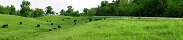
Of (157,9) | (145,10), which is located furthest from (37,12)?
(157,9)

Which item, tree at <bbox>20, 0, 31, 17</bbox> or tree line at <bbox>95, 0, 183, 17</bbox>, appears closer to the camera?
tree line at <bbox>95, 0, 183, 17</bbox>

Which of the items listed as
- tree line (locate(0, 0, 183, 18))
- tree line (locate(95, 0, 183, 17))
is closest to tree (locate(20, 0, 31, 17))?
tree line (locate(0, 0, 183, 18))

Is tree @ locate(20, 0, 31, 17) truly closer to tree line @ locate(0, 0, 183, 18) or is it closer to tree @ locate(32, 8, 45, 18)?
tree line @ locate(0, 0, 183, 18)

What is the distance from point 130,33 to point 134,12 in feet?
340

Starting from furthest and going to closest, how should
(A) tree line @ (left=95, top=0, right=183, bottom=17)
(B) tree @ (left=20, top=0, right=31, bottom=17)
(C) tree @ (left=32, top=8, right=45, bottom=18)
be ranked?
(C) tree @ (left=32, top=8, right=45, bottom=18) < (B) tree @ (left=20, top=0, right=31, bottom=17) < (A) tree line @ (left=95, top=0, right=183, bottom=17)

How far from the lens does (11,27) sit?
67250 millimetres

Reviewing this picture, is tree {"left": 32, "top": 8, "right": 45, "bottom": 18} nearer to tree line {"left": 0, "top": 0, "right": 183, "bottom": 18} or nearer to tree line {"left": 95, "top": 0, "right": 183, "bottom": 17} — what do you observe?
tree line {"left": 0, "top": 0, "right": 183, "bottom": 18}

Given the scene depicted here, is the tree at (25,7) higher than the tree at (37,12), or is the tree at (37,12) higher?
the tree at (25,7)

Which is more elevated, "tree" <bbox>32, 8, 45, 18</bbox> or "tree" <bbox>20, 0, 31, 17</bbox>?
"tree" <bbox>20, 0, 31, 17</bbox>

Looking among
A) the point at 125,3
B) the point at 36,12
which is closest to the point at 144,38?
the point at 36,12

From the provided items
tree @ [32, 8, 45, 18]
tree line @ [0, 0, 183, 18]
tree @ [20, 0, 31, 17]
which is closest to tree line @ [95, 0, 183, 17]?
tree line @ [0, 0, 183, 18]

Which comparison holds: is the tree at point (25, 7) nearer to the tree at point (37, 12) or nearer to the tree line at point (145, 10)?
the tree line at point (145, 10)

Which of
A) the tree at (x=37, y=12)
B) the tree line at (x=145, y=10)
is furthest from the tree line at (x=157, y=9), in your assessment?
the tree at (x=37, y=12)

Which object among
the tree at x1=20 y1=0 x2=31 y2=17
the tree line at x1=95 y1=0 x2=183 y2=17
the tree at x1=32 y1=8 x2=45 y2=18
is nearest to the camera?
the tree line at x1=95 y1=0 x2=183 y2=17
